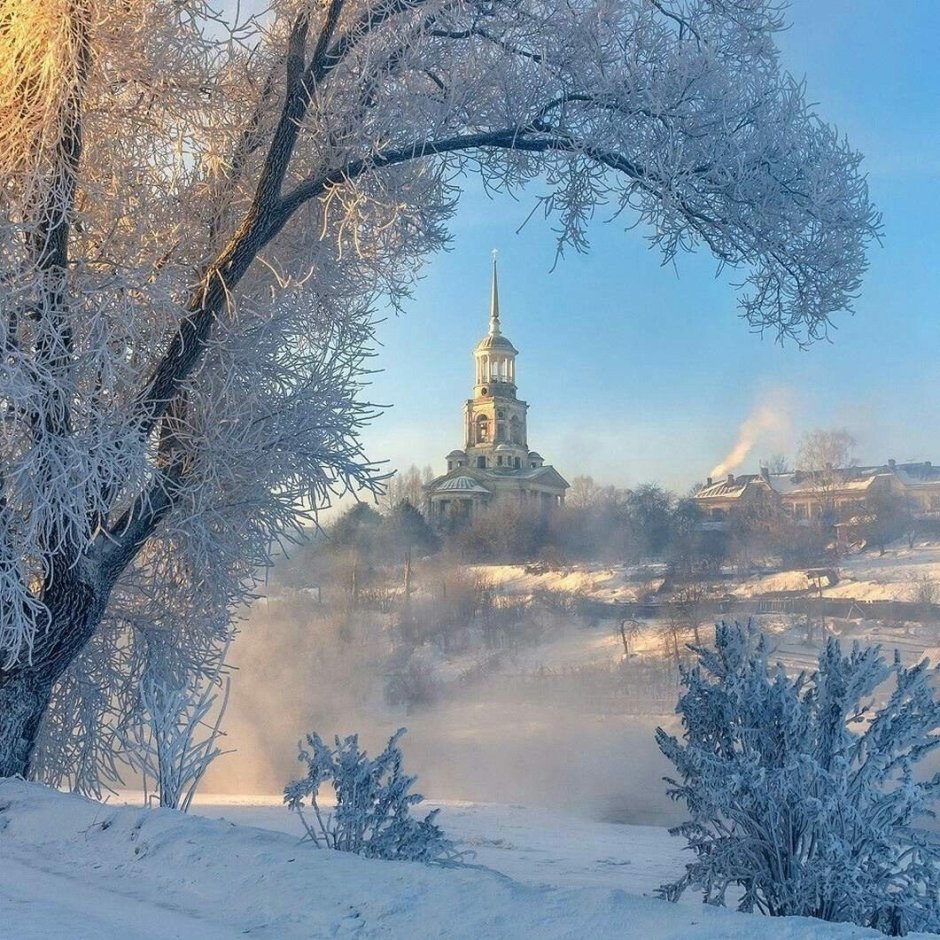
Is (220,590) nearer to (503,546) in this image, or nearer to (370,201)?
(370,201)

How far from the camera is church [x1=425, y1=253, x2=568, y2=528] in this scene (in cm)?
3222

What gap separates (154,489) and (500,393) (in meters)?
27.8

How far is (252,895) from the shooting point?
337 centimetres

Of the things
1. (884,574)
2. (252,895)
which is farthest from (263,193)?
(884,574)

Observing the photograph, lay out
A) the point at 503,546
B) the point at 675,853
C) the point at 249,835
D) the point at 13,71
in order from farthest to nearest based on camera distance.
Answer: the point at 503,546 < the point at 675,853 < the point at 13,71 < the point at 249,835

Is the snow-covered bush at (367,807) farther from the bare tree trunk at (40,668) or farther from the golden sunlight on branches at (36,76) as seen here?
the golden sunlight on branches at (36,76)

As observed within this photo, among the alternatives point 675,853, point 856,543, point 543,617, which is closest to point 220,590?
point 675,853

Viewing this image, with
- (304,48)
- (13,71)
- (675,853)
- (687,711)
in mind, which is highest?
(304,48)

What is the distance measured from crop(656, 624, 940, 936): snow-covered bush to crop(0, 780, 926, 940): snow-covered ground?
1.46 feet

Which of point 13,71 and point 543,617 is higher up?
point 13,71

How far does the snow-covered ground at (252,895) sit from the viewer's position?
2.91 metres

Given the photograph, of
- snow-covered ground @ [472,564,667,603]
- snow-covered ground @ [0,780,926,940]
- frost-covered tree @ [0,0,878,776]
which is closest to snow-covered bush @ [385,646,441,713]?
snow-covered ground @ [472,564,667,603]

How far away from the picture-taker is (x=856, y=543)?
28.8m

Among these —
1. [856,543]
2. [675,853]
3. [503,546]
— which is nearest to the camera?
[675,853]
